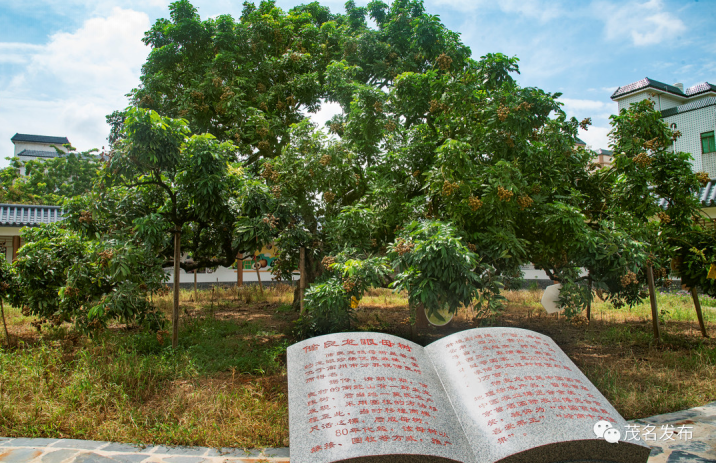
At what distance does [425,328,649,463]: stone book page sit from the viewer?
2459 mm

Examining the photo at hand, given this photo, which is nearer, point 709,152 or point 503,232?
point 503,232

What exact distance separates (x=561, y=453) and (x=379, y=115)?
4795 millimetres

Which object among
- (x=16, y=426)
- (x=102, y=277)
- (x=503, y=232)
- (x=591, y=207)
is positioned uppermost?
(x=591, y=207)

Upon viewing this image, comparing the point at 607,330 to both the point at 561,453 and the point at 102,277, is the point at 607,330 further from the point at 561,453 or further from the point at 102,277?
the point at 102,277

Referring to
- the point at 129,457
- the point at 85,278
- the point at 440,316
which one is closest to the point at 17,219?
the point at 85,278

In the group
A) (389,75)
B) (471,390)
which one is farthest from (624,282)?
(389,75)

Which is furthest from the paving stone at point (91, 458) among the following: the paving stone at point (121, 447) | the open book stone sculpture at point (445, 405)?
the open book stone sculpture at point (445, 405)

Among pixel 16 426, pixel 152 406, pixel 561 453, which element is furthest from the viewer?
pixel 152 406

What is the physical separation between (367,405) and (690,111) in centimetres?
1947

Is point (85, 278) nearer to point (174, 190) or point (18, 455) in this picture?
point (174, 190)

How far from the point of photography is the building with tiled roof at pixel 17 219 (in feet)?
39.7

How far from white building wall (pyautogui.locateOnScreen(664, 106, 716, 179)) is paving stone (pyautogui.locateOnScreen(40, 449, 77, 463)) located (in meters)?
19.1

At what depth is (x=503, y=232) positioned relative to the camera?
16.2 ft

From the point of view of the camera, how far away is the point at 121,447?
133 inches
